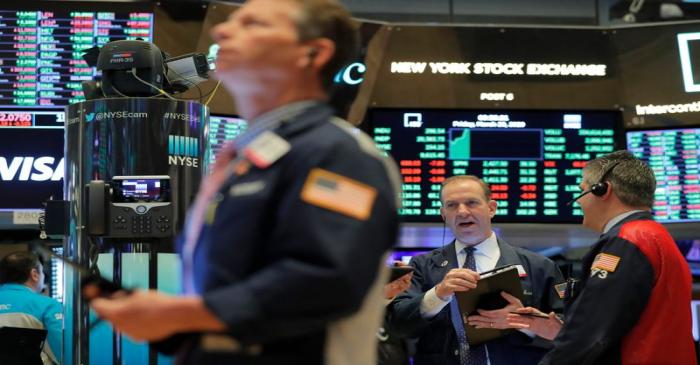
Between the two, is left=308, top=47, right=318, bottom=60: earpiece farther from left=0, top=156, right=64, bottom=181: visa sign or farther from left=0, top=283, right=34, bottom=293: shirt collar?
left=0, top=156, right=64, bottom=181: visa sign

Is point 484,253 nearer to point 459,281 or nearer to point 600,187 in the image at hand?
point 459,281

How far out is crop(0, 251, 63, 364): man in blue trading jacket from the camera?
578cm

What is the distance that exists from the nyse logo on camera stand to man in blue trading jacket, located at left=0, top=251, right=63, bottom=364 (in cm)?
175

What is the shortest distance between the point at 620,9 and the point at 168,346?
24.1 feet

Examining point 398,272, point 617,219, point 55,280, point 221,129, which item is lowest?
point 55,280

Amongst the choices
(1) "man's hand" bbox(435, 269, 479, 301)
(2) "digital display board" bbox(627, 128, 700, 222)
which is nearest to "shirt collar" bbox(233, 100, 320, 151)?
(1) "man's hand" bbox(435, 269, 479, 301)

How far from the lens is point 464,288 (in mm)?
3875

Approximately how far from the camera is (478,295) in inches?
155

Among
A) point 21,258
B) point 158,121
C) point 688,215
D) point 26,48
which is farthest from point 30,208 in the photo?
point 688,215

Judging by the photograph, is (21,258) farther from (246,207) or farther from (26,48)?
(246,207)

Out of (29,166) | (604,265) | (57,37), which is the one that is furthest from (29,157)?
(604,265)

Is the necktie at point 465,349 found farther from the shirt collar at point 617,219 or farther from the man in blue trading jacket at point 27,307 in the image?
the man in blue trading jacket at point 27,307

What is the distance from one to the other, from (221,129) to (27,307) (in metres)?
→ 1.65

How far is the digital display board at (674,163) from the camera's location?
7.01m
